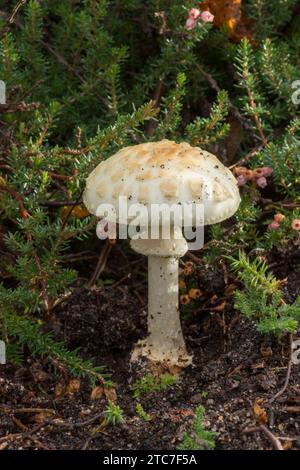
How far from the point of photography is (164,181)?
2551 millimetres

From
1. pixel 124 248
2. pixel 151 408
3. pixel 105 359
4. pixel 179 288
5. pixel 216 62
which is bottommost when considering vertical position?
pixel 151 408

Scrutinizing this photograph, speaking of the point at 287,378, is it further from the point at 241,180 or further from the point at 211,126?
the point at 211,126

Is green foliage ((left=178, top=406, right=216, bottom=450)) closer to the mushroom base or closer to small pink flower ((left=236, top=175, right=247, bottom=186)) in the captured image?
the mushroom base

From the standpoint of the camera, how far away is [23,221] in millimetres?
2889

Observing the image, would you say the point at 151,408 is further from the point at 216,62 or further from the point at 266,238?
the point at 216,62

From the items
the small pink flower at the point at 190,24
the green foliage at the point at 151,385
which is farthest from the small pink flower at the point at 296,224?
the small pink flower at the point at 190,24

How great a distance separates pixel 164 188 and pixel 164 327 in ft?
2.56

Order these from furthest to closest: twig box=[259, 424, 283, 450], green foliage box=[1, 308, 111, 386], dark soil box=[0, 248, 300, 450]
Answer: green foliage box=[1, 308, 111, 386]
dark soil box=[0, 248, 300, 450]
twig box=[259, 424, 283, 450]

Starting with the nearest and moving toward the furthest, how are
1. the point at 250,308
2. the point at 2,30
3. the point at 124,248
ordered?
the point at 250,308
the point at 2,30
the point at 124,248

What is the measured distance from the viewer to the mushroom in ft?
8.38

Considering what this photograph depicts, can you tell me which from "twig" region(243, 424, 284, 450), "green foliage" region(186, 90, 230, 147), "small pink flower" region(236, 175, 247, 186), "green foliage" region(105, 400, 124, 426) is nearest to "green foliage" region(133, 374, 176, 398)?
"green foliage" region(105, 400, 124, 426)

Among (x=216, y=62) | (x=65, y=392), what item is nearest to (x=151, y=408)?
(x=65, y=392)

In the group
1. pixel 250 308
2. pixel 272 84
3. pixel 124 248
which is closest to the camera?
pixel 250 308

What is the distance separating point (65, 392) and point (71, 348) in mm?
289
